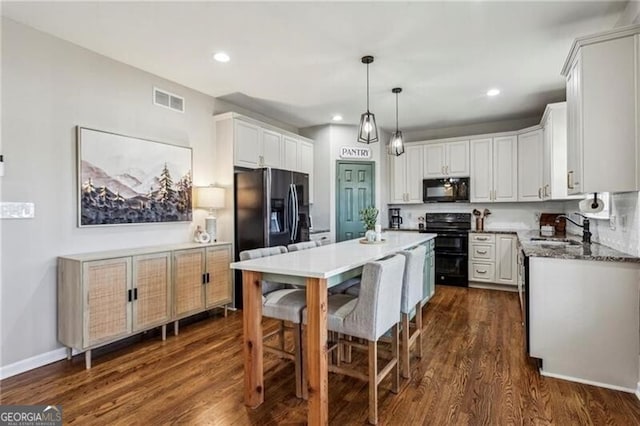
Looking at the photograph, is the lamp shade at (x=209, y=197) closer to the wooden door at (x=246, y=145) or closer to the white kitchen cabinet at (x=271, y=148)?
the wooden door at (x=246, y=145)

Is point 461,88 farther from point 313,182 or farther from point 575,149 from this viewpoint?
point 313,182

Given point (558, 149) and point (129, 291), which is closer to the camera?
point (129, 291)

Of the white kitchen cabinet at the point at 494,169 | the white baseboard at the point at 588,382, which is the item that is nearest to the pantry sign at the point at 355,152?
the white kitchen cabinet at the point at 494,169

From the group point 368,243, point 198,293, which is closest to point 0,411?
point 198,293

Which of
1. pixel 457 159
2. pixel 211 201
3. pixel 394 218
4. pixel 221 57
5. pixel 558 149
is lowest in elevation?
pixel 394 218

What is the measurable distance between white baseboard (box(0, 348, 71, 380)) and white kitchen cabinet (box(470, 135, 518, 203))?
557cm

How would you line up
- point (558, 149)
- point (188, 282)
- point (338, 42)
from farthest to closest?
point (558, 149)
point (188, 282)
point (338, 42)

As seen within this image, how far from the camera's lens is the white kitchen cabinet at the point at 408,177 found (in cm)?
588

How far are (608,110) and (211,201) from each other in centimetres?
365

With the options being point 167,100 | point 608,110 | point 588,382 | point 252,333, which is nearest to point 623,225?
point 608,110

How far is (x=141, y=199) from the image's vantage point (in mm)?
3404

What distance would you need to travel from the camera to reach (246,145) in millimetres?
4340

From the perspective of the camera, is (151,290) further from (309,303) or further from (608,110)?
(608,110)

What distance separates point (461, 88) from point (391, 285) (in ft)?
9.80
